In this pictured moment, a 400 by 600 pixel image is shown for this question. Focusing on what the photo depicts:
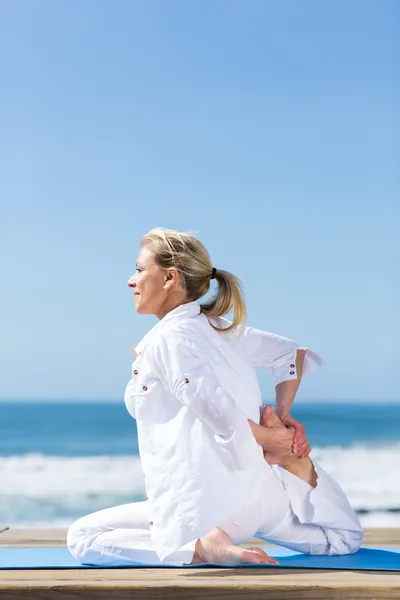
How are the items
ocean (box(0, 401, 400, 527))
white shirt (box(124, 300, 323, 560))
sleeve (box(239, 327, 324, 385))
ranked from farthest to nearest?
ocean (box(0, 401, 400, 527)), sleeve (box(239, 327, 324, 385)), white shirt (box(124, 300, 323, 560))

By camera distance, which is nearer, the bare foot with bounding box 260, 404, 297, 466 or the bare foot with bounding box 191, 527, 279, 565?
the bare foot with bounding box 191, 527, 279, 565

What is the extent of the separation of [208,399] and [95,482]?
26.6 ft

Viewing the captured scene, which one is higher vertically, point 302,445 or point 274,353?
point 274,353

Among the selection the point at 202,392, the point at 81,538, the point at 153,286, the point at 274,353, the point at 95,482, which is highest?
the point at 95,482

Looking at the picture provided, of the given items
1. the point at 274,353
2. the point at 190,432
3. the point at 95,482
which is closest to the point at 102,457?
the point at 95,482

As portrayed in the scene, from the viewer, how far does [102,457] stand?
452 inches

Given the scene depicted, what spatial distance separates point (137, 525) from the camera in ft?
8.02

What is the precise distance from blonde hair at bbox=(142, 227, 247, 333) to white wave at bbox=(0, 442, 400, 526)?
4992mm

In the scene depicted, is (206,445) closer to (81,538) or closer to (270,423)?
(270,423)

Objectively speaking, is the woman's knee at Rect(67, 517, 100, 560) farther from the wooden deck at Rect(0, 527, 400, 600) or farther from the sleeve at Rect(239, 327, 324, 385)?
the sleeve at Rect(239, 327, 324, 385)

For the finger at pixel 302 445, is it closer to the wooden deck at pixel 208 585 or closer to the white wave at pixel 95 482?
the wooden deck at pixel 208 585

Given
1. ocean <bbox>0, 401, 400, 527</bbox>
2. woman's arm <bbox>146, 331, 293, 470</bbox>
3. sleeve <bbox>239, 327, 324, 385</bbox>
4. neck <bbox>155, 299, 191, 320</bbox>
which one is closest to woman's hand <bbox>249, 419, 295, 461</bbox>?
woman's arm <bbox>146, 331, 293, 470</bbox>

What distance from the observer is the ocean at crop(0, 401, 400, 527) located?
26.4 feet

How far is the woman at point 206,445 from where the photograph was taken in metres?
2.26
